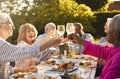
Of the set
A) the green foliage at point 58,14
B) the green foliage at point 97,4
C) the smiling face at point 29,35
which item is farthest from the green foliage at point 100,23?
the smiling face at point 29,35

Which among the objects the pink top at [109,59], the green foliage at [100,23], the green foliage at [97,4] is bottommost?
the green foliage at [100,23]

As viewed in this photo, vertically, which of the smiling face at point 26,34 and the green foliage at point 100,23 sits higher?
the smiling face at point 26,34

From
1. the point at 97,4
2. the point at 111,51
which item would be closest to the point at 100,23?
the point at 97,4

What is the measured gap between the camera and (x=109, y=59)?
2771 mm

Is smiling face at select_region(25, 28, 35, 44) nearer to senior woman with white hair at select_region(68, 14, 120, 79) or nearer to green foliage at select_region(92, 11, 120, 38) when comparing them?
senior woman with white hair at select_region(68, 14, 120, 79)

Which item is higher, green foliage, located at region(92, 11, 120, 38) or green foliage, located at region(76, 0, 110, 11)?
green foliage, located at region(76, 0, 110, 11)

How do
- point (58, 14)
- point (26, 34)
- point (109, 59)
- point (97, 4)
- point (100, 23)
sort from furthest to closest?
point (97, 4) → point (100, 23) → point (58, 14) → point (26, 34) → point (109, 59)

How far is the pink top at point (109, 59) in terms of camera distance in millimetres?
2193

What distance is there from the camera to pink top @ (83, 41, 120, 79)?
2.19 metres


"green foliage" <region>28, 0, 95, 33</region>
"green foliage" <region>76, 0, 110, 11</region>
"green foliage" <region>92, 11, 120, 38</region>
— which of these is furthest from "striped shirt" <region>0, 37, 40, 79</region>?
"green foliage" <region>76, 0, 110, 11</region>

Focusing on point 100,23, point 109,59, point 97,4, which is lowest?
point 100,23

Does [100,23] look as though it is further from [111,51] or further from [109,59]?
[109,59]

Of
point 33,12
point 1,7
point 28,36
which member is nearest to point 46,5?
point 33,12

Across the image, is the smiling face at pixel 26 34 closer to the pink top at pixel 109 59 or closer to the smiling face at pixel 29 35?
the smiling face at pixel 29 35
